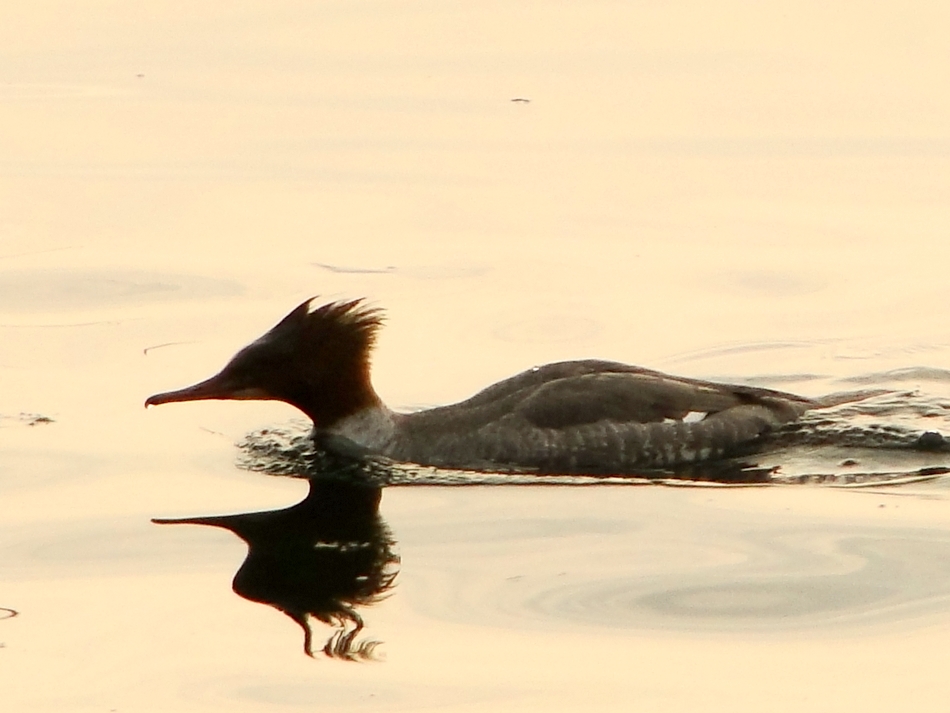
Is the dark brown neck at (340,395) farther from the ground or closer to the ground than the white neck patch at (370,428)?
farther from the ground

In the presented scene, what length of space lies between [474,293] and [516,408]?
3141 mm

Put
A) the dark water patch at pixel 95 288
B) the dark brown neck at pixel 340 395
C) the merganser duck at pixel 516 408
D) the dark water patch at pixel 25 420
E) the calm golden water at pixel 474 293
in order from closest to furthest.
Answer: the calm golden water at pixel 474 293 < the merganser duck at pixel 516 408 < the dark water patch at pixel 25 420 < the dark brown neck at pixel 340 395 < the dark water patch at pixel 95 288

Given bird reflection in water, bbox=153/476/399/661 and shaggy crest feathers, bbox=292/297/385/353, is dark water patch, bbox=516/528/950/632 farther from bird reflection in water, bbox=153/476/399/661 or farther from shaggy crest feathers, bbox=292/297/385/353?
shaggy crest feathers, bbox=292/297/385/353

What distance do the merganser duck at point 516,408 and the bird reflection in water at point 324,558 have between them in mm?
669

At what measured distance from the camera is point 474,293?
14.6 meters

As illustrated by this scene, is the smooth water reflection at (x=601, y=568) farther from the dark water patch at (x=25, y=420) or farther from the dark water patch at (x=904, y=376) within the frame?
the dark water patch at (x=904, y=376)

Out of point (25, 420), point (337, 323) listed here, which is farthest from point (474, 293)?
point (25, 420)

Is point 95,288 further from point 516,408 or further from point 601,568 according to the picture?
point 601,568

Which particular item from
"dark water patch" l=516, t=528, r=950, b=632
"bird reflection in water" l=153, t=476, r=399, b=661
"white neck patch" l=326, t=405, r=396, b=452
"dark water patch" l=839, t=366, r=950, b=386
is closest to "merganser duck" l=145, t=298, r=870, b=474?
"white neck patch" l=326, t=405, r=396, b=452

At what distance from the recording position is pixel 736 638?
343 inches

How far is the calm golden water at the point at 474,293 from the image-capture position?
8.77 metres

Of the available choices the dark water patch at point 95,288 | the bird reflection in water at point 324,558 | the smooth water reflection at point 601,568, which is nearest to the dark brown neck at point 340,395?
the bird reflection in water at point 324,558

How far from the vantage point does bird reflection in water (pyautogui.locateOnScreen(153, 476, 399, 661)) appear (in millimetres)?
9133

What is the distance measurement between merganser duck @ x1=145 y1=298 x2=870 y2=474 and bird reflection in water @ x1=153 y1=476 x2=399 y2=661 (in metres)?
0.67
